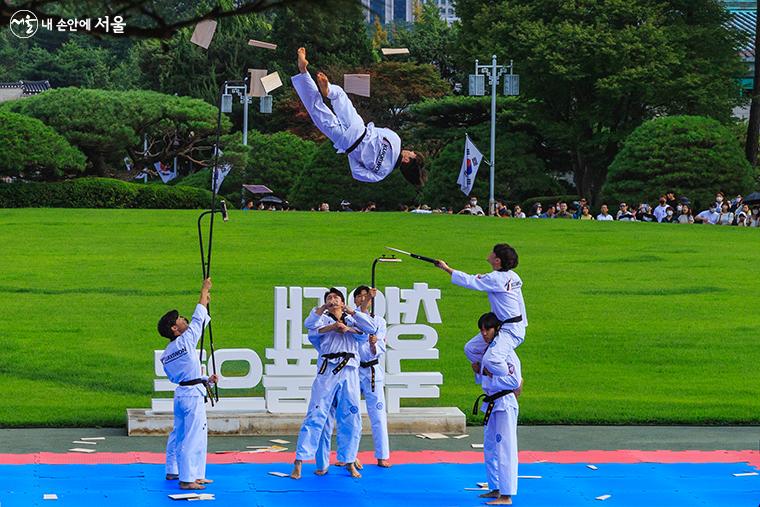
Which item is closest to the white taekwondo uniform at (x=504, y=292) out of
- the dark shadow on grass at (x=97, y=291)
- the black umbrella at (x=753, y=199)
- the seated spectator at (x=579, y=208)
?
the dark shadow on grass at (x=97, y=291)

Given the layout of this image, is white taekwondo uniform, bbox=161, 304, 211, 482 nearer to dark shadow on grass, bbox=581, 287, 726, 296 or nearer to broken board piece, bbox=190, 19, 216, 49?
broken board piece, bbox=190, 19, 216, 49

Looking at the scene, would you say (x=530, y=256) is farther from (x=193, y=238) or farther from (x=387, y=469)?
(x=387, y=469)

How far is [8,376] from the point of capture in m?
19.1

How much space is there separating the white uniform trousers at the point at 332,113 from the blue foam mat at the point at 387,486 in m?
4.37

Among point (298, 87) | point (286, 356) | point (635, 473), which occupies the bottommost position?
point (635, 473)

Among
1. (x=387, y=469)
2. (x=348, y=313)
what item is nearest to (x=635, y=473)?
(x=387, y=469)

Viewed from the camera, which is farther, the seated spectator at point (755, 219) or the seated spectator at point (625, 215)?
the seated spectator at point (625, 215)

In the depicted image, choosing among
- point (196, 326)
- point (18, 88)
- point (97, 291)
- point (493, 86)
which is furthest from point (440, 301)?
point (18, 88)

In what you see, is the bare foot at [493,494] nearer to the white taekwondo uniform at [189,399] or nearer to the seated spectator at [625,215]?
the white taekwondo uniform at [189,399]

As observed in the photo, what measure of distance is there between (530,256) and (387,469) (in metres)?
15.7

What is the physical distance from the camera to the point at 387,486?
1299 centimetres

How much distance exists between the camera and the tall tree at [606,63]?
44.4m

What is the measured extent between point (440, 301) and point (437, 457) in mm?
10015

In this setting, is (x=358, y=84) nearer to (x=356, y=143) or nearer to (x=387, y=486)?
(x=356, y=143)
